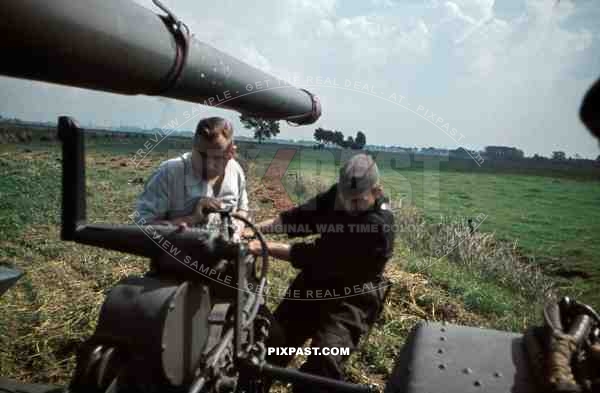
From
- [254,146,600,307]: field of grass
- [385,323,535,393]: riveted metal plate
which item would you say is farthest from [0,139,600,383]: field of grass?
[385,323,535,393]: riveted metal plate

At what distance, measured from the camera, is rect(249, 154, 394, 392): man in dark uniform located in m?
3.26

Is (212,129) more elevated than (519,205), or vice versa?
(212,129)

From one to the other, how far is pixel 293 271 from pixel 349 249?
3762 millimetres

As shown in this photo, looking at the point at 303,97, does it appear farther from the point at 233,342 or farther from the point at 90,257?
the point at 90,257

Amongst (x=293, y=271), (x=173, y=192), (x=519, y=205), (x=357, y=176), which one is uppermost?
(x=357, y=176)

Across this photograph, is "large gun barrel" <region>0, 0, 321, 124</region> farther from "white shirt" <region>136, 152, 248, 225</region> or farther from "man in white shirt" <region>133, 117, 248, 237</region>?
"white shirt" <region>136, 152, 248, 225</region>

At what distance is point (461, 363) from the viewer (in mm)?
1534

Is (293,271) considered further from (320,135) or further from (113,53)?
(113,53)

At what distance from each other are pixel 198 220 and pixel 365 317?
57.7 inches

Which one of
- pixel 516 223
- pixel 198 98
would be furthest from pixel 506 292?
pixel 516 223

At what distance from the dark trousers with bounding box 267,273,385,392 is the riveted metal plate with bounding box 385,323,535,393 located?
1456 mm

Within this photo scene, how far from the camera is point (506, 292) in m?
8.30

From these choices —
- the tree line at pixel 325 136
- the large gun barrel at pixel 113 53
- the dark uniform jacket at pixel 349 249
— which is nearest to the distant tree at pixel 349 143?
the tree line at pixel 325 136

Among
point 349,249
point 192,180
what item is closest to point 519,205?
point 349,249
